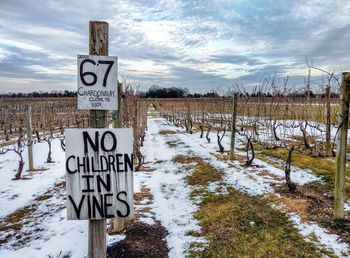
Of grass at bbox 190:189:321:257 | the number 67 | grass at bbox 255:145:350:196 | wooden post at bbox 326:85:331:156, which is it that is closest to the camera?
the number 67

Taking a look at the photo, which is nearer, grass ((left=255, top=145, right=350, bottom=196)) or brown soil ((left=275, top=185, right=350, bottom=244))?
brown soil ((left=275, top=185, right=350, bottom=244))

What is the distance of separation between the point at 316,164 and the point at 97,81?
6.54 m

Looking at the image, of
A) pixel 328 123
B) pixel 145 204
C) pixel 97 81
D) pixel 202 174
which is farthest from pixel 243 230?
pixel 328 123

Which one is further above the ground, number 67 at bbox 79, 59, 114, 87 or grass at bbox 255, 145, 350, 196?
number 67 at bbox 79, 59, 114, 87

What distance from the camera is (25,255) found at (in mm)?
3188

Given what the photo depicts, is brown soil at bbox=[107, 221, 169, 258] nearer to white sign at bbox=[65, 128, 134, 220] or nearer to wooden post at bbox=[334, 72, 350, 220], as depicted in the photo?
white sign at bbox=[65, 128, 134, 220]

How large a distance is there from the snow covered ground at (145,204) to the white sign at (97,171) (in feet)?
Answer: 4.38

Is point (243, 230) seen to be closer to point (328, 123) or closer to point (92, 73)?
point (92, 73)

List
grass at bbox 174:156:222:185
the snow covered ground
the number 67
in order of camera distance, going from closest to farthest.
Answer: the number 67, the snow covered ground, grass at bbox 174:156:222:185

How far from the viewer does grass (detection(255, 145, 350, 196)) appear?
5370 millimetres

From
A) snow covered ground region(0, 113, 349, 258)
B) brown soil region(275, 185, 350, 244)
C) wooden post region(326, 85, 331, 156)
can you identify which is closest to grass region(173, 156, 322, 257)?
snow covered ground region(0, 113, 349, 258)

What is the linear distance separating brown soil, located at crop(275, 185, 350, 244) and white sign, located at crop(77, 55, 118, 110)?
9.93ft

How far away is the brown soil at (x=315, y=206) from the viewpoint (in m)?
3.49

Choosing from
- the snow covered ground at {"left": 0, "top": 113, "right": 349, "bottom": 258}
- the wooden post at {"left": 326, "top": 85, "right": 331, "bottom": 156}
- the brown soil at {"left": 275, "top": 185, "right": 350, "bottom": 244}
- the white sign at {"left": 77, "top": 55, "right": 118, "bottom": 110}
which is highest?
the white sign at {"left": 77, "top": 55, "right": 118, "bottom": 110}
